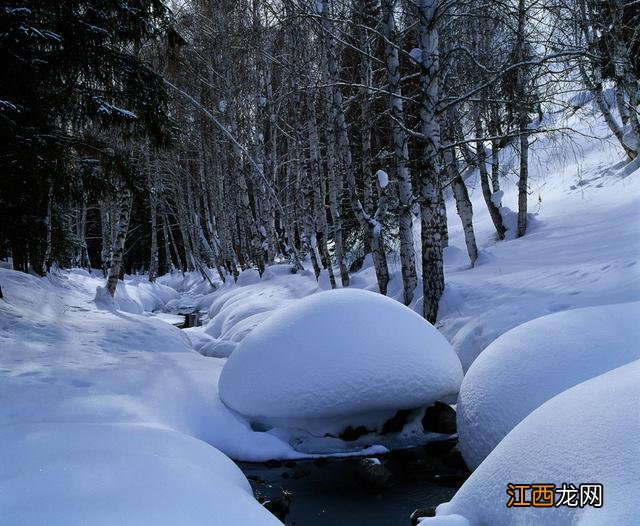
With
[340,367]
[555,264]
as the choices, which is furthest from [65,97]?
[555,264]

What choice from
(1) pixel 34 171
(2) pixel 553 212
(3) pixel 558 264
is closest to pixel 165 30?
(1) pixel 34 171

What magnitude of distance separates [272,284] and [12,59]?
8191 millimetres

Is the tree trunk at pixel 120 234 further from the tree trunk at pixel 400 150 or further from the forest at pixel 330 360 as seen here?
the tree trunk at pixel 400 150

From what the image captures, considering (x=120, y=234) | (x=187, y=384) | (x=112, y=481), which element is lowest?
(x=187, y=384)

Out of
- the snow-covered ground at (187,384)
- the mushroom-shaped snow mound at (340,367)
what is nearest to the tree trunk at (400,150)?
the snow-covered ground at (187,384)

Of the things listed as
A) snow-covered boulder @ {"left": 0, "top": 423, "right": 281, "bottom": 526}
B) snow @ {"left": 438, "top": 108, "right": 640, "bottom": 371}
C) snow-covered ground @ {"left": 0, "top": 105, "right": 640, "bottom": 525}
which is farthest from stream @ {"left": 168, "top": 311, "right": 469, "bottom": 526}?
snow @ {"left": 438, "top": 108, "right": 640, "bottom": 371}

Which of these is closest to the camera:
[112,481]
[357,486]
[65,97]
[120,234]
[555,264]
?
[112,481]

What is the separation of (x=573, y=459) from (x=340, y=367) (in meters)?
2.85

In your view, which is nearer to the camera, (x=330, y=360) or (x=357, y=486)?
(x=357, y=486)

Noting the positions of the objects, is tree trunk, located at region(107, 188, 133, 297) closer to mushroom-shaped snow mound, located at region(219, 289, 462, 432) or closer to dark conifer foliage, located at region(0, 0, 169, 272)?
dark conifer foliage, located at region(0, 0, 169, 272)

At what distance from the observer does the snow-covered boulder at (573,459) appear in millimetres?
1933

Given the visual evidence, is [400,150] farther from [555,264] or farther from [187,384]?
[187,384]

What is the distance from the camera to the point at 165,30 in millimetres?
8828

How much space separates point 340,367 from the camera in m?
4.92
